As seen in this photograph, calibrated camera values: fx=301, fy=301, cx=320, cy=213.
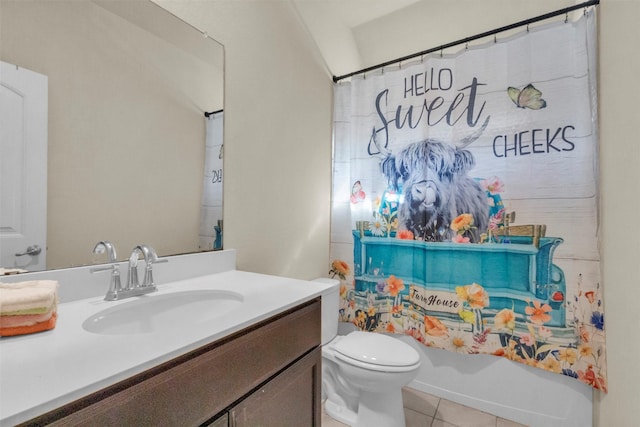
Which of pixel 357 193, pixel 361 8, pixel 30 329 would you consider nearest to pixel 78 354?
pixel 30 329

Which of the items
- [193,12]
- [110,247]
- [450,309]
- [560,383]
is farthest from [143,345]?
[560,383]

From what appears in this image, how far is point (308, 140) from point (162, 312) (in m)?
1.33

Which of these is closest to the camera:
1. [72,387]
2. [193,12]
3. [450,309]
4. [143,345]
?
[72,387]

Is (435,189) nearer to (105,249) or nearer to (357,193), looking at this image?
(357,193)

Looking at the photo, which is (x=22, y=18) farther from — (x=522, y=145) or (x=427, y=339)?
(x=427, y=339)

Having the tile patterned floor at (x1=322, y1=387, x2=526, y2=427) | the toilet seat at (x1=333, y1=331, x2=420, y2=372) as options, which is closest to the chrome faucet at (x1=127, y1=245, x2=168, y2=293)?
the toilet seat at (x1=333, y1=331, x2=420, y2=372)

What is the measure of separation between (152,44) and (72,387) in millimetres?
1156

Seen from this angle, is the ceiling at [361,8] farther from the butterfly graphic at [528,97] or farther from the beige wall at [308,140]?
the butterfly graphic at [528,97]

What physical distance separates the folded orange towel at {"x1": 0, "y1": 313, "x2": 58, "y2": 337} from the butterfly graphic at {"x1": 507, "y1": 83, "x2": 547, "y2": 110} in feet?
6.76

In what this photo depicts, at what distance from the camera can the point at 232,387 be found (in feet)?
2.39

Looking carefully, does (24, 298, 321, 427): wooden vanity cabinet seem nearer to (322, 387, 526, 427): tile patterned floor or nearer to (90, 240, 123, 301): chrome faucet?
(90, 240, 123, 301): chrome faucet

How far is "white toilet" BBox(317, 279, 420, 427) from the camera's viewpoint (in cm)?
136

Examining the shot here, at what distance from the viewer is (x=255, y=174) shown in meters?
1.54

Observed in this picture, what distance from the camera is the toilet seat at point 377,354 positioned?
1.35 metres
